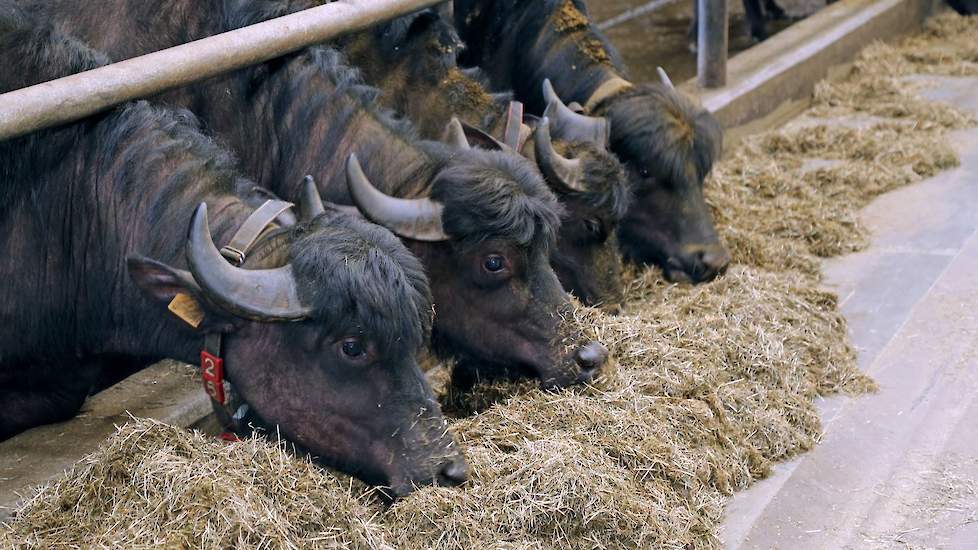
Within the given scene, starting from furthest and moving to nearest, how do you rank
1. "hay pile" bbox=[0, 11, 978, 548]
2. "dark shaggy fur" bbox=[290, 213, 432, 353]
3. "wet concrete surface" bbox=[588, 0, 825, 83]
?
"wet concrete surface" bbox=[588, 0, 825, 83]
"dark shaggy fur" bbox=[290, 213, 432, 353]
"hay pile" bbox=[0, 11, 978, 548]

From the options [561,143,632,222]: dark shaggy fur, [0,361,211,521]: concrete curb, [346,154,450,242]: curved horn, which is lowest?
[0,361,211,521]: concrete curb

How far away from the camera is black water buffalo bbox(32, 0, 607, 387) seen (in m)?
5.23

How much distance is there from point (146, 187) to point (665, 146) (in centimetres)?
313

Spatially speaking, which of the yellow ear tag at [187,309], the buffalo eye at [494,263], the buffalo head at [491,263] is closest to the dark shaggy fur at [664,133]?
the buffalo head at [491,263]

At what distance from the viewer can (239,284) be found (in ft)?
13.7

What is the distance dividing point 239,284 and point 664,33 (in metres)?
9.87

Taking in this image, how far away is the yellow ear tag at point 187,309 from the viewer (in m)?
4.27

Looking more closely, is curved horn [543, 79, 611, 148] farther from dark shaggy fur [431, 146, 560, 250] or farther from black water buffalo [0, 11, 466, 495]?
black water buffalo [0, 11, 466, 495]

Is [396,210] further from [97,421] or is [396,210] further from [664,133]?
[664,133]

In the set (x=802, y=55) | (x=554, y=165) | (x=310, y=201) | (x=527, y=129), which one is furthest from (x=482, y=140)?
(x=802, y=55)

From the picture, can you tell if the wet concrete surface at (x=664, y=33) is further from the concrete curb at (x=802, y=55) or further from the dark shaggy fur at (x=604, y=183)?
the dark shaggy fur at (x=604, y=183)

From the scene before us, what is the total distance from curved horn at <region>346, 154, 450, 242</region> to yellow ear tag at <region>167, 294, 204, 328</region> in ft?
3.63

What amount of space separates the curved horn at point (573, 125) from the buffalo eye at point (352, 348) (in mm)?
2670

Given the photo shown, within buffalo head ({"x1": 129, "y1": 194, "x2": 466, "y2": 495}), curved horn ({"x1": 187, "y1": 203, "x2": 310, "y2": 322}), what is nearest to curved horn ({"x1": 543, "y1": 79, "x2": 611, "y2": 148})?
buffalo head ({"x1": 129, "y1": 194, "x2": 466, "y2": 495})
